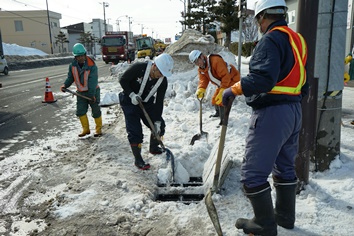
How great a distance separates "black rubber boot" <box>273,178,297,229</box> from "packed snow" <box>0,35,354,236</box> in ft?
0.31

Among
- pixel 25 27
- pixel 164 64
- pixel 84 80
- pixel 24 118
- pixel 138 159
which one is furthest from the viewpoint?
pixel 25 27

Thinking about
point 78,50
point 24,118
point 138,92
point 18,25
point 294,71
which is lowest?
point 24,118

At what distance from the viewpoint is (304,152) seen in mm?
3094

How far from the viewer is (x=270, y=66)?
202 cm

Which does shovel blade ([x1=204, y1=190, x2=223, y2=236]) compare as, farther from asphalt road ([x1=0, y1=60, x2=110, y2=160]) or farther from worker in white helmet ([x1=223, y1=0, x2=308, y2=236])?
asphalt road ([x1=0, y1=60, x2=110, y2=160])

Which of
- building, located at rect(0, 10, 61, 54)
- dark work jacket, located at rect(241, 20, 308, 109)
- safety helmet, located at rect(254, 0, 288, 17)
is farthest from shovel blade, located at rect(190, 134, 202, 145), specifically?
building, located at rect(0, 10, 61, 54)

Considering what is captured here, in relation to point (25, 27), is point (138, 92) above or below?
below

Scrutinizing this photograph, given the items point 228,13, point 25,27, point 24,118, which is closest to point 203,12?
point 228,13

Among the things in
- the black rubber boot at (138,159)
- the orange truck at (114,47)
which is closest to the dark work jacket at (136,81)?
the black rubber boot at (138,159)

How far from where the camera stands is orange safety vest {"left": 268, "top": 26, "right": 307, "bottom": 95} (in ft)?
7.00

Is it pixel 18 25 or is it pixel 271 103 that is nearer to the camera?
pixel 271 103

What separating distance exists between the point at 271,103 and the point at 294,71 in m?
0.28

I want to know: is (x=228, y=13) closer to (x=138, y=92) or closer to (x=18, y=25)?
(x=138, y=92)

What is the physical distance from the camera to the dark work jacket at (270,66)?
79.9 inches
